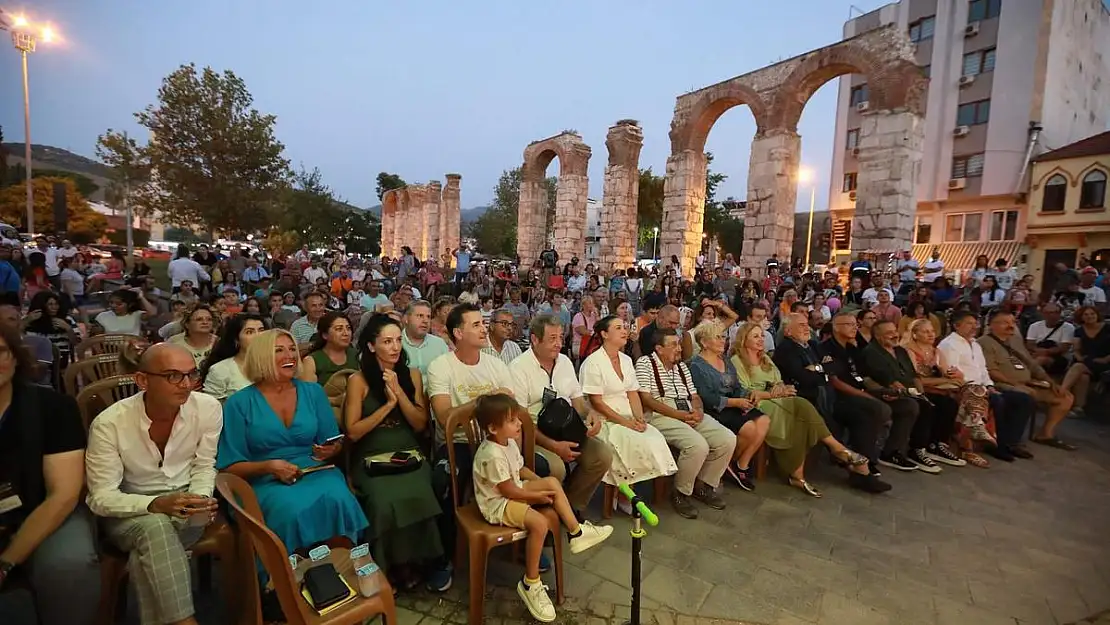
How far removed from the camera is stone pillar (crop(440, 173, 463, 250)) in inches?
982

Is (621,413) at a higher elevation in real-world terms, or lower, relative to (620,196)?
lower

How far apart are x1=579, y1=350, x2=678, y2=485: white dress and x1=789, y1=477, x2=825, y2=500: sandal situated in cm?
139

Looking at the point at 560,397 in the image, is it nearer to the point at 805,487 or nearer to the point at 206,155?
the point at 805,487

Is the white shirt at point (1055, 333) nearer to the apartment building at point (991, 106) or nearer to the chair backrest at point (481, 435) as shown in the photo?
the chair backrest at point (481, 435)

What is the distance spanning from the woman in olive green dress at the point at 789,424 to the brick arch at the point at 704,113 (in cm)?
1153

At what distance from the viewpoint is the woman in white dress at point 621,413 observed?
355cm

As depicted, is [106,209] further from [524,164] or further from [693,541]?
[693,541]

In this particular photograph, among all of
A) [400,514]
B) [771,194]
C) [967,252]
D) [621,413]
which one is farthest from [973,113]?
[400,514]

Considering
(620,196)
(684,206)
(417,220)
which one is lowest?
(684,206)

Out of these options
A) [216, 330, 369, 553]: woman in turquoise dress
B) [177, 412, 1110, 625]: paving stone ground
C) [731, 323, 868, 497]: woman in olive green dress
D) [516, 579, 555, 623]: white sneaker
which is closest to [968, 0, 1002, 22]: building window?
[177, 412, 1110, 625]: paving stone ground

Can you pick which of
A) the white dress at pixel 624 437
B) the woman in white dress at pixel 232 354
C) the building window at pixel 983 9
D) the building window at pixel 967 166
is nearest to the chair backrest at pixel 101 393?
the woman in white dress at pixel 232 354

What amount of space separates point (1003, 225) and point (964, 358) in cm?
2226

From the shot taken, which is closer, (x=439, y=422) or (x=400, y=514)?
(x=400, y=514)

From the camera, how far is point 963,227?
898 inches
